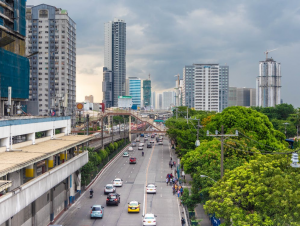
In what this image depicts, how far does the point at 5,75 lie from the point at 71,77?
253 feet

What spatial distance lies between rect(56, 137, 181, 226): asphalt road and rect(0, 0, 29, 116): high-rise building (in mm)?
25700

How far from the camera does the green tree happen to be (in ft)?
70.8

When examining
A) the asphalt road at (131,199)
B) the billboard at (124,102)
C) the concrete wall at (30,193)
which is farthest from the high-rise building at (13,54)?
the billboard at (124,102)

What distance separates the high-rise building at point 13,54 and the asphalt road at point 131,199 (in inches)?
1012

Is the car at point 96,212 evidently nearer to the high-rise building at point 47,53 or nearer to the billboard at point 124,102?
the high-rise building at point 47,53

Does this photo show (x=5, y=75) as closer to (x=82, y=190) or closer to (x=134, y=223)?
(x=82, y=190)

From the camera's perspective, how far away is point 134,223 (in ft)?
113

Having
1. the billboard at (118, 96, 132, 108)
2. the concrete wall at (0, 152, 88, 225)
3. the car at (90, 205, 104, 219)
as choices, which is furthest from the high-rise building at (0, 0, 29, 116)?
the billboard at (118, 96, 132, 108)

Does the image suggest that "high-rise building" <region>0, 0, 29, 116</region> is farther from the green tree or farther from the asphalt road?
the green tree

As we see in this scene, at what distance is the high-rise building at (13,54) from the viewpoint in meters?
70.0

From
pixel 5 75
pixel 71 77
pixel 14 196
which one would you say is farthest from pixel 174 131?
pixel 71 77

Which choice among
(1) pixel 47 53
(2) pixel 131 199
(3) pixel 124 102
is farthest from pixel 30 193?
(3) pixel 124 102

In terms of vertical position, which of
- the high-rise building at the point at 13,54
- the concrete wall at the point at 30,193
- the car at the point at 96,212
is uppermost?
the high-rise building at the point at 13,54

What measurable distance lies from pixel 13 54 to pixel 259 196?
63518 mm
